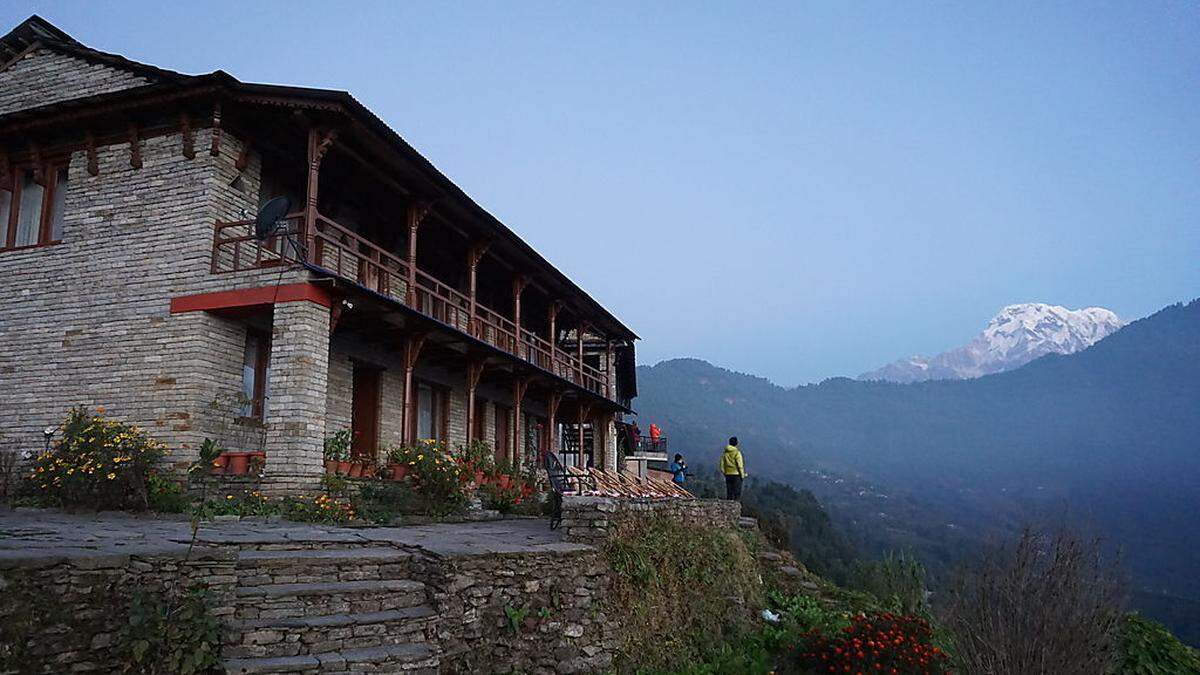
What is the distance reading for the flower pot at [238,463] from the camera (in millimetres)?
11734

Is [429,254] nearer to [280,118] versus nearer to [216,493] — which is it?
[280,118]

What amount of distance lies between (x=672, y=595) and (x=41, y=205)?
12.9 meters

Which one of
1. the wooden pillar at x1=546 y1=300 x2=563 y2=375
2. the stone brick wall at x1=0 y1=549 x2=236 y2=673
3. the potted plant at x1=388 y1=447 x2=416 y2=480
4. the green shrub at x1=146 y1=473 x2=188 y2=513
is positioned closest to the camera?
the stone brick wall at x1=0 y1=549 x2=236 y2=673

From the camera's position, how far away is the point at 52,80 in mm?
14727

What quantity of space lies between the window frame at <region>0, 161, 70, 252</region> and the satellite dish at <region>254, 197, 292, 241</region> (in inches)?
170

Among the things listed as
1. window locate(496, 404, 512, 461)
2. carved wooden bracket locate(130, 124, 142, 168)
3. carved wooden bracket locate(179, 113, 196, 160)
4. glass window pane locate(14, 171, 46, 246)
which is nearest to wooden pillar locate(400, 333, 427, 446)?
carved wooden bracket locate(179, 113, 196, 160)

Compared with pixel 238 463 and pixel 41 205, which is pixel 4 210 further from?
pixel 238 463

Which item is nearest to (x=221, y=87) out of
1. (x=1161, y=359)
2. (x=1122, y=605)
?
(x=1122, y=605)

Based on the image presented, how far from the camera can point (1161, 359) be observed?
107 metres

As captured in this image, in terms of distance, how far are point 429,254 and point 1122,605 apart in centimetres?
1564

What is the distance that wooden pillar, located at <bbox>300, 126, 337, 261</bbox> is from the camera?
12414mm

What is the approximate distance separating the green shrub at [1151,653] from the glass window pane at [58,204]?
16829 millimetres

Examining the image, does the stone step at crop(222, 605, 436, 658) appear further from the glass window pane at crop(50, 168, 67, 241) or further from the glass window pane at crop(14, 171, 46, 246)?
the glass window pane at crop(14, 171, 46, 246)

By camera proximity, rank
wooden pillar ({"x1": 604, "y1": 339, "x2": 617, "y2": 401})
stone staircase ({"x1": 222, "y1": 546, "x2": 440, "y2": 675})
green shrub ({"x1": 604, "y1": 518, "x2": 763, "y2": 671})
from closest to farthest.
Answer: stone staircase ({"x1": 222, "y1": 546, "x2": 440, "y2": 675}) → green shrub ({"x1": 604, "y1": 518, "x2": 763, "y2": 671}) → wooden pillar ({"x1": 604, "y1": 339, "x2": 617, "y2": 401})
